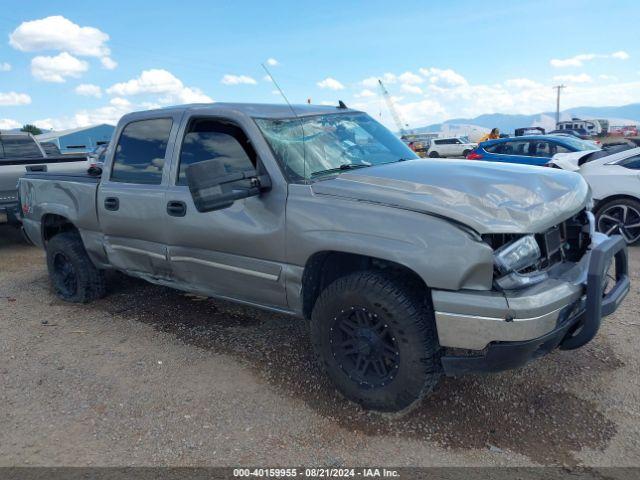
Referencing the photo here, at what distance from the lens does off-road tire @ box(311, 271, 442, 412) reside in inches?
109

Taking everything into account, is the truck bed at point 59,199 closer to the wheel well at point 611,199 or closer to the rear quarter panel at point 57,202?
the rear quarter panel at point 57,202

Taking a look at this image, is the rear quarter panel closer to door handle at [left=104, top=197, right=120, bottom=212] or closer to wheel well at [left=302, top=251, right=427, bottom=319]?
door handle at [left=104, top=197, right=120, bottom=212]

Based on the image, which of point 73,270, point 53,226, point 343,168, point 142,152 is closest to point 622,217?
point 343,168

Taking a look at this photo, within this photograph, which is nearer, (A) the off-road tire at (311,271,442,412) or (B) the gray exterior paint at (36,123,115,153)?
(A) the off-road tire at (311,271,442,412)

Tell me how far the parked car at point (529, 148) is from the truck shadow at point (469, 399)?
915 centimetres

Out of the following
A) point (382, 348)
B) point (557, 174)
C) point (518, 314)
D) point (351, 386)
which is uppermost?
point (557, 174)

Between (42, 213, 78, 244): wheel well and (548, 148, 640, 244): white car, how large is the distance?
6436mm

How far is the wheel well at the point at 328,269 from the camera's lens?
3.08m

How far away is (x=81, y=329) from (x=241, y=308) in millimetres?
1411

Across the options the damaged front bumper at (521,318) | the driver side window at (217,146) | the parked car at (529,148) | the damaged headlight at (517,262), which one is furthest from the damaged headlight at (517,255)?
the parked car at (529,148)

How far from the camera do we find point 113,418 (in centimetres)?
315

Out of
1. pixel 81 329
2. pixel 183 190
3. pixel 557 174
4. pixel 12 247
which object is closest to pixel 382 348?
pixel 557 174

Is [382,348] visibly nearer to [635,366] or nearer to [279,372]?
[279,372]

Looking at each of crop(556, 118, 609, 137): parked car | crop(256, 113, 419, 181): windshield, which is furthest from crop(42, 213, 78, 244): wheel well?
crop(556, 118, 609, 137): parked car
